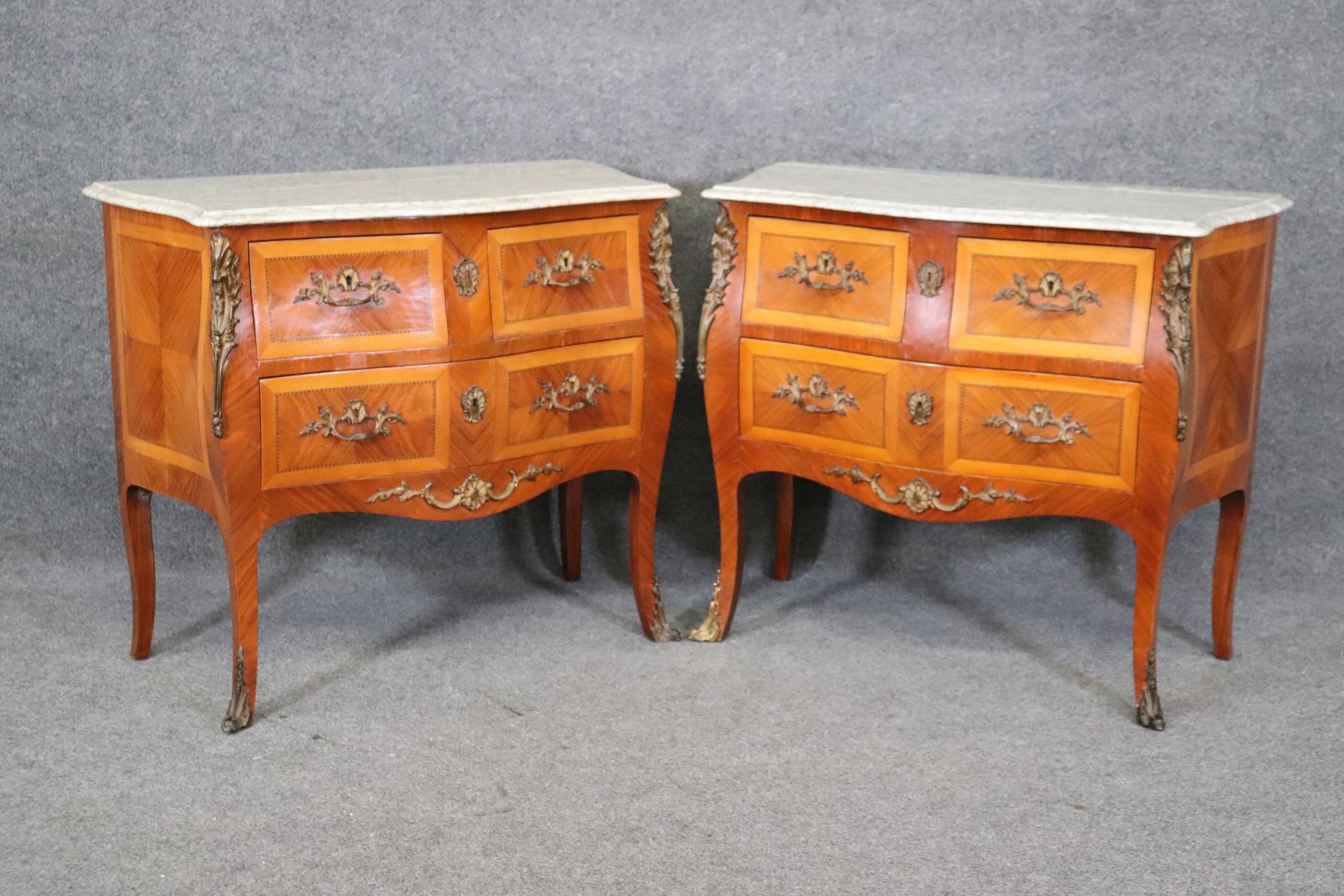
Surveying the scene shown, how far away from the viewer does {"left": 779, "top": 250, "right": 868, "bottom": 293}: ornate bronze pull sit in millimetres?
2615

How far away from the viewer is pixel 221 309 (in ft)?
7.74

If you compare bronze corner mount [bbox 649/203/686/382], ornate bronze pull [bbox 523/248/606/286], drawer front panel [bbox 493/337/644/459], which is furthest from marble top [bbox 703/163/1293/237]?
drawer front panel [bbox 493/337/644/459]

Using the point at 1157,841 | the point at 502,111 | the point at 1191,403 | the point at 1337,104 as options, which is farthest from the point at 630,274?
the point at 1337,104

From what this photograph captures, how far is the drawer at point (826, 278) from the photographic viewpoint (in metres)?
2.58

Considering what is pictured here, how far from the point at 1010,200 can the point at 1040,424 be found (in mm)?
389

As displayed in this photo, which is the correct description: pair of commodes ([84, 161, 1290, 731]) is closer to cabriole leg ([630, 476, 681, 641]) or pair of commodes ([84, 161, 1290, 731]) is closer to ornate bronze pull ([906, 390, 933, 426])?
ornate bronze pull ([906, 390, 933, 426])

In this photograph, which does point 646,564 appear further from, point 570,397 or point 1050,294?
point 1050,294

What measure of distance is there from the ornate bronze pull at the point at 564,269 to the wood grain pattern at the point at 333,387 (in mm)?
64

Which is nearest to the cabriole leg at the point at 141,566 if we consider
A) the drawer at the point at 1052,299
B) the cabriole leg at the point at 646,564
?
the cabriole leg at the point at 646,564

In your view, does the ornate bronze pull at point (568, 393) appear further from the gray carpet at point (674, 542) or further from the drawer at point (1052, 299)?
the drawer at point (1052, 299)

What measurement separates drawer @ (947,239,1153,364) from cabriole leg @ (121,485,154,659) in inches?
60.1

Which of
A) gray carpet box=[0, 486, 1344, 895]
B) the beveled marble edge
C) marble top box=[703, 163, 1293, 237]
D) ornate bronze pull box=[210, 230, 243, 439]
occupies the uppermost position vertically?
marble top box=[703, 163, 1293, 237]

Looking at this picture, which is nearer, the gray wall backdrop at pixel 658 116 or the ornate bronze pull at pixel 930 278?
the ornate bronze pull at pixel 930 278

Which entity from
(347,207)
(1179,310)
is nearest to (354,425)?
(347,207)
